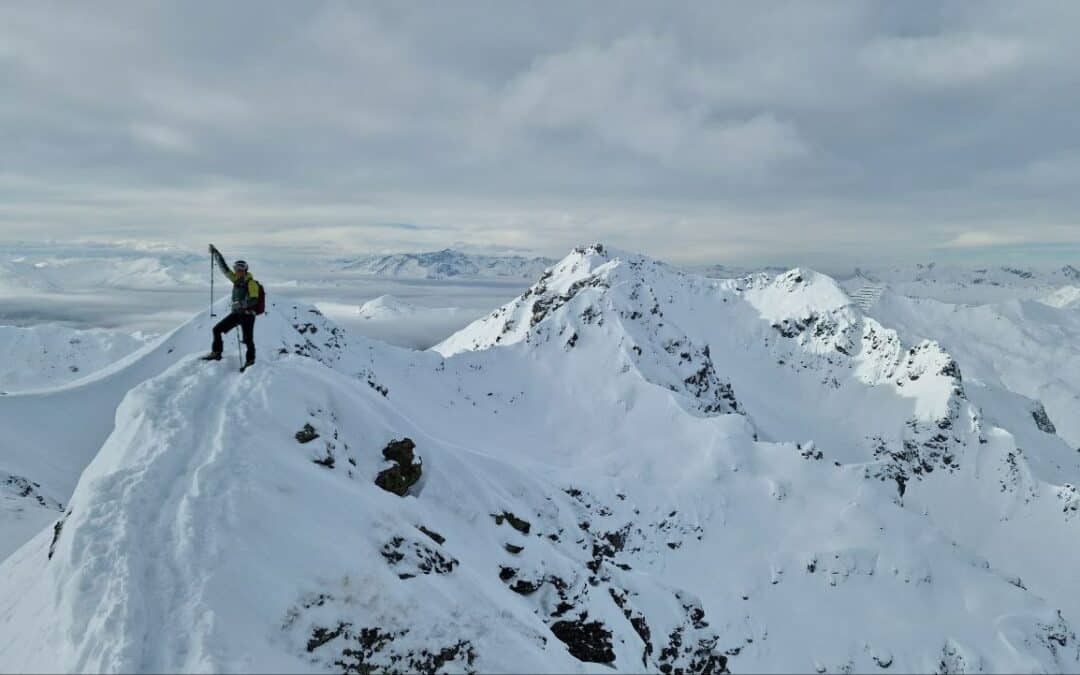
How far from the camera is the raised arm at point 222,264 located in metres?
19.9

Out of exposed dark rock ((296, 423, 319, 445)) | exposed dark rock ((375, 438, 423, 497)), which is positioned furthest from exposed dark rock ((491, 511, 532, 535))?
exposed dark rock ((296, 423, 319, 445))

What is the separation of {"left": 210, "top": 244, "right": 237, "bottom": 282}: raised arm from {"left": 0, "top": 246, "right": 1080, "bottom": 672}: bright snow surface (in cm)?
340

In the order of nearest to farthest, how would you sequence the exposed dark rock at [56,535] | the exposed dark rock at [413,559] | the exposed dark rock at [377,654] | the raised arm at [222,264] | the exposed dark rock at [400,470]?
→ the exposed dark rock at [377,654]
the exposed dark rock at [56,535]
the exposed dark rock at [413,559]
the raised arm at [222,264]
the exposed dark rock at [400,470]

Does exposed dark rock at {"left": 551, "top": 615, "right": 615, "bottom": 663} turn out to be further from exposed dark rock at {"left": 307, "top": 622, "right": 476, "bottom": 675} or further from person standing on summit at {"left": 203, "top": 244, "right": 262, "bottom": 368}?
person standing on summit at {"left": 203, "top": 244, "right": 262, "bottom": 368}

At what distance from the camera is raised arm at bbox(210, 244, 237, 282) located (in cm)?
1994

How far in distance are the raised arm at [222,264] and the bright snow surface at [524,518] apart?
340 centimetres

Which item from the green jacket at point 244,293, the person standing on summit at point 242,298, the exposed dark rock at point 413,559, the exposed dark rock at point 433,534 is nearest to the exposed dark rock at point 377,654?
the exposed dark rock at point 413,559

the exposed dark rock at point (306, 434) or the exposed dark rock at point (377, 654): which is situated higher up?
the exposed dark rock at point (306, 434)

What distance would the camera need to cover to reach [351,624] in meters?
12.2

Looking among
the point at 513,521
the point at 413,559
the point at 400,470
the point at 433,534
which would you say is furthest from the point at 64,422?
the point at 413,559

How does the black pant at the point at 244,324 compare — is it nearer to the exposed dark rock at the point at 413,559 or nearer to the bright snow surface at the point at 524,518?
the bright snow surface at the point at 524,518

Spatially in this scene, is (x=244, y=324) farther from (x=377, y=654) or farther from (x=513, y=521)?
(x=513, y=521)

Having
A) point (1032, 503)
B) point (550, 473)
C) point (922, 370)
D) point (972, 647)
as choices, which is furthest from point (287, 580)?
point (922, 370)

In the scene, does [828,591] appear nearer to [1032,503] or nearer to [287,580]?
[287,580]
